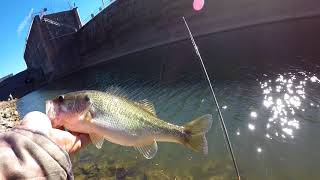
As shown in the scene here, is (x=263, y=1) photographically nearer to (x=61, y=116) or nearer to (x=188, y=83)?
(x=188, y=83)

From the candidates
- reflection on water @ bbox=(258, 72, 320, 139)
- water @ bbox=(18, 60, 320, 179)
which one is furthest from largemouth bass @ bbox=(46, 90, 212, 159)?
reflection on water @ bbox=(258, 72, 320, 139)

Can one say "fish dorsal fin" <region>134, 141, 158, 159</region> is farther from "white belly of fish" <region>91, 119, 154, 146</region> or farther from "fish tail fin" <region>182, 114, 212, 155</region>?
"fish tail fin" <region>182, 114, 212, 155</region>

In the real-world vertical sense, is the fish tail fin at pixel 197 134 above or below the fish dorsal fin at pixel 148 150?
above

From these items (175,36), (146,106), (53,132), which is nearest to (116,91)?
(146,106)

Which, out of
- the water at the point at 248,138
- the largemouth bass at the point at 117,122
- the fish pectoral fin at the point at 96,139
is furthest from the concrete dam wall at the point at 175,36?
the fish pectoral fin at the point at 96,139

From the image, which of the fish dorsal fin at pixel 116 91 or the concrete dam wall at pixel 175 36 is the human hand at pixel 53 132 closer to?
the fish dorsal fin at pixel 116 91

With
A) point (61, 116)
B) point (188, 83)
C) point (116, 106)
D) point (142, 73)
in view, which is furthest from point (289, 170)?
point (142, 73)
